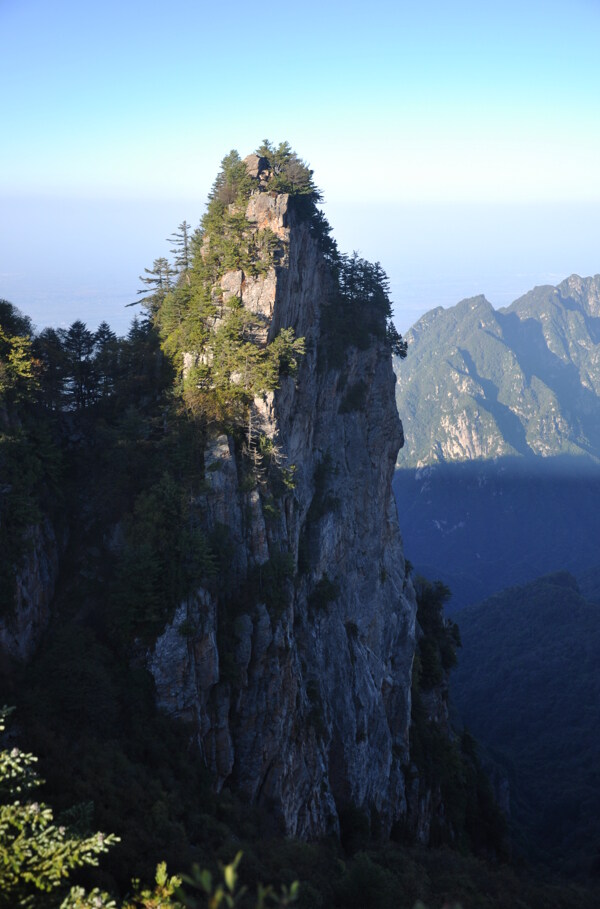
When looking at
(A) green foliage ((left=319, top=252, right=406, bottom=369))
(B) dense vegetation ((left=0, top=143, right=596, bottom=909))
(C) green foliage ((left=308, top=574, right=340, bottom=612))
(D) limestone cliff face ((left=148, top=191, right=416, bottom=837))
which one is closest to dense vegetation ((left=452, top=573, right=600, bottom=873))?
(D) limestone cliff face ((left=148, top=191, right=416, bottom=837))

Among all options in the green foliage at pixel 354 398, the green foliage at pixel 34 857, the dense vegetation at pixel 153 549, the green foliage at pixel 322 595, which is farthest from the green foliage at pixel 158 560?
the green foliage at pixel 354 398

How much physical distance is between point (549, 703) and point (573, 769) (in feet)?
65.7

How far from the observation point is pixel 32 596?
29656 millimetres

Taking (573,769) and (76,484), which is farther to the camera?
(573,769)

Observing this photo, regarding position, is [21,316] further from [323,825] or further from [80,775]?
[323,825]

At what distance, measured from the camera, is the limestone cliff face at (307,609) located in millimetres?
31172

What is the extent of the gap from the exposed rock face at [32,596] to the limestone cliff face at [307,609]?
5.31 meters

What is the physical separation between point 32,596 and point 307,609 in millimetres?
16549

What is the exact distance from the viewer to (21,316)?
1533 inches

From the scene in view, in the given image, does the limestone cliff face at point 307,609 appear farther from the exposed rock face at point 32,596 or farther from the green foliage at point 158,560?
the exposed rock face at point 32,596

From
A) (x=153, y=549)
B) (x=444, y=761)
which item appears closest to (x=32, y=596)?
(x=153, y=549)

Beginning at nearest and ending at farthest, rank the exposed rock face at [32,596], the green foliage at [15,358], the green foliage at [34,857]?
the green foliage at [34,857]
the exposed rock face at [32,596]
the green foliage at [15,358]

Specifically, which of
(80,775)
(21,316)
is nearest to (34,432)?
(21,316)

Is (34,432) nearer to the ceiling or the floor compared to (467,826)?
nearer to the ceiling
